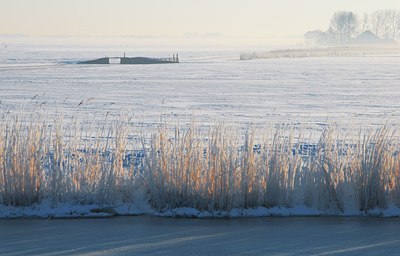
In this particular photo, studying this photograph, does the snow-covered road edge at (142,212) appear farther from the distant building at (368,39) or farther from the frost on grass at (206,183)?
the distant building at (368,39)

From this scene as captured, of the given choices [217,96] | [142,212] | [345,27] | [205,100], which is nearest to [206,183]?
[142,212]

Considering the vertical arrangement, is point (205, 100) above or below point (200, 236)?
below

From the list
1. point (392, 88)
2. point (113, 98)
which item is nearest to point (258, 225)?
point (113, 98)

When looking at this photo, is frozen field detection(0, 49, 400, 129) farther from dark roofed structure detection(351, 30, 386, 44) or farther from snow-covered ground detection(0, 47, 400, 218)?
dark roofed structure detection(351, 30, 386, 44)

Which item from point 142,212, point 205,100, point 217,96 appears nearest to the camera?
point 142,212

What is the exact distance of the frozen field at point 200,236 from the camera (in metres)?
6.14

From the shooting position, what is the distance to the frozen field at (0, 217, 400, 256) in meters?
6.14

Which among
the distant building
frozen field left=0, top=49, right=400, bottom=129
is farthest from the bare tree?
frozen field left=0, top=49, right=400, bottom=129

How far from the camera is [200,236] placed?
6.63m

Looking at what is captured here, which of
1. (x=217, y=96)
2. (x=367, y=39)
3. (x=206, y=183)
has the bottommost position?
(x=217, y=96)

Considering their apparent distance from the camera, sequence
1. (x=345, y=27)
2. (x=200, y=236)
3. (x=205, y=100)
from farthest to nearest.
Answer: (x=345, y=27) → (x=205, y=100) → (x=200, y=236)

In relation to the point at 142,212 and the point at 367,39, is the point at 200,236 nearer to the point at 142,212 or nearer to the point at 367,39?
the point at 142,212

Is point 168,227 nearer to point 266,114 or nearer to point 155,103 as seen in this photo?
point 266,114

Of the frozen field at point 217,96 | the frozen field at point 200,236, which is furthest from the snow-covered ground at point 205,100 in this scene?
the frozen field at point 200,236
